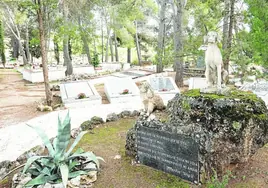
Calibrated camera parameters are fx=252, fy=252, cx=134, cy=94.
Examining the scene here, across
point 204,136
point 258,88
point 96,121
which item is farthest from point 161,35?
point 204,136

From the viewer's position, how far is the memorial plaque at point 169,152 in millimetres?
3926

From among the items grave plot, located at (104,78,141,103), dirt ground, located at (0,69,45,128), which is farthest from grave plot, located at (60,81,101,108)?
dirt ground, located at (0,69,45,128)

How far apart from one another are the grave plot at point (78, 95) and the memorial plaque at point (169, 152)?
6376mm

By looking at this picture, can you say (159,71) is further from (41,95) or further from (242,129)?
(242,129)

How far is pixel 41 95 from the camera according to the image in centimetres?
1336

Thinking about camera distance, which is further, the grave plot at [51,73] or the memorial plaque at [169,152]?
the grave plot at [51,73]

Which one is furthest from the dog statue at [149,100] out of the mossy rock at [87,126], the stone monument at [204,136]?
the mossy rock at [87,126]

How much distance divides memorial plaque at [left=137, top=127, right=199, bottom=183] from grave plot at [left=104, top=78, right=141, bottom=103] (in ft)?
21.3

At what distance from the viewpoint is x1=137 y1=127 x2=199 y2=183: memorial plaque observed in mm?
3926

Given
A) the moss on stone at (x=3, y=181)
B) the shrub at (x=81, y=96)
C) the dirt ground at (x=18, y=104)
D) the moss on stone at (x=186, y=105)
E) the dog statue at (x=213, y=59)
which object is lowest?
the moss on stone at (x=3, y=181)

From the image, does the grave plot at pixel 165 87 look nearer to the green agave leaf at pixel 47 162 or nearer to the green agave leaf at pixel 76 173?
the green agave leaf at pixel 76 173

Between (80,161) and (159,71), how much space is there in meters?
14.9

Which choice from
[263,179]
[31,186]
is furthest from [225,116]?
[31,186]

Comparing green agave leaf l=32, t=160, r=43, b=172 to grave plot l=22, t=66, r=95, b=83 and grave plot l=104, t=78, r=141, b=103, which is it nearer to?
grave plot l=104, t=78, r=141, b=103
